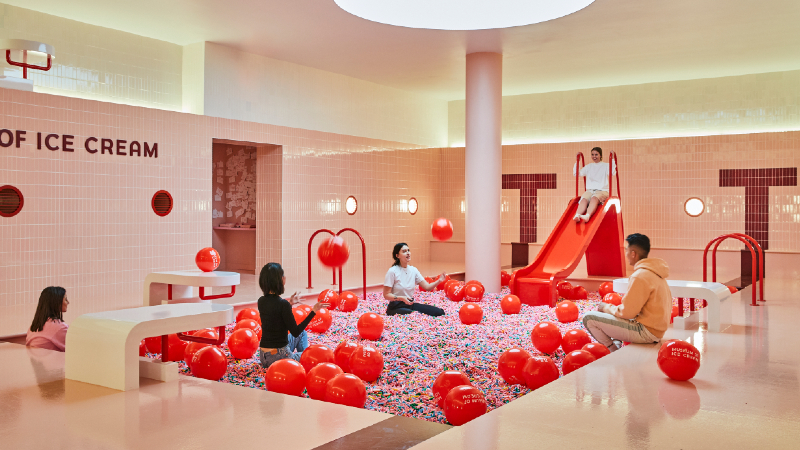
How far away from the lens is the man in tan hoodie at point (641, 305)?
5207 mm

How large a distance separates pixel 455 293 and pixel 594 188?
3056 millimetres

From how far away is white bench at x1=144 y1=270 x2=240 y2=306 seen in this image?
6.57 meters

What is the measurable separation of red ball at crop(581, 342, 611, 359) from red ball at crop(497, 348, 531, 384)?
0.68 m

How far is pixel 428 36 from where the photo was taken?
9.27m

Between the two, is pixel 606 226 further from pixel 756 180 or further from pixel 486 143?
pixel 756 180

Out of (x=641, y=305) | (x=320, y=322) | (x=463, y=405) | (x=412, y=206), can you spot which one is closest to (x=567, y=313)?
(x=641, y=305)

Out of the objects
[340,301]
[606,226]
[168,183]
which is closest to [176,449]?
[340,301]

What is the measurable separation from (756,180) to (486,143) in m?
5.62

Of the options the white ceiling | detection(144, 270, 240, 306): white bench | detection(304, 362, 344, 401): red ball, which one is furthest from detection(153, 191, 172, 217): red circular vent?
detection(304, 362, 344, 401): red ball

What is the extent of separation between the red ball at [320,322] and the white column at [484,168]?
3.70 m

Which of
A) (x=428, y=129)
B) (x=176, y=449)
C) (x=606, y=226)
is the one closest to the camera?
(x=176, y=449)

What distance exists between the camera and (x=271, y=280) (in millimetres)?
4953

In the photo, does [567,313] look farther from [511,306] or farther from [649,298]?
[649,298]

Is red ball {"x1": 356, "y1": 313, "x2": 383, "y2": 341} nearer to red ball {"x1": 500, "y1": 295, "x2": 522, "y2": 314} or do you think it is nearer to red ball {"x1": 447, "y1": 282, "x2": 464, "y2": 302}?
red ball {"x1": 500, "y1": 295, "x2": 522, "y2": 314}
